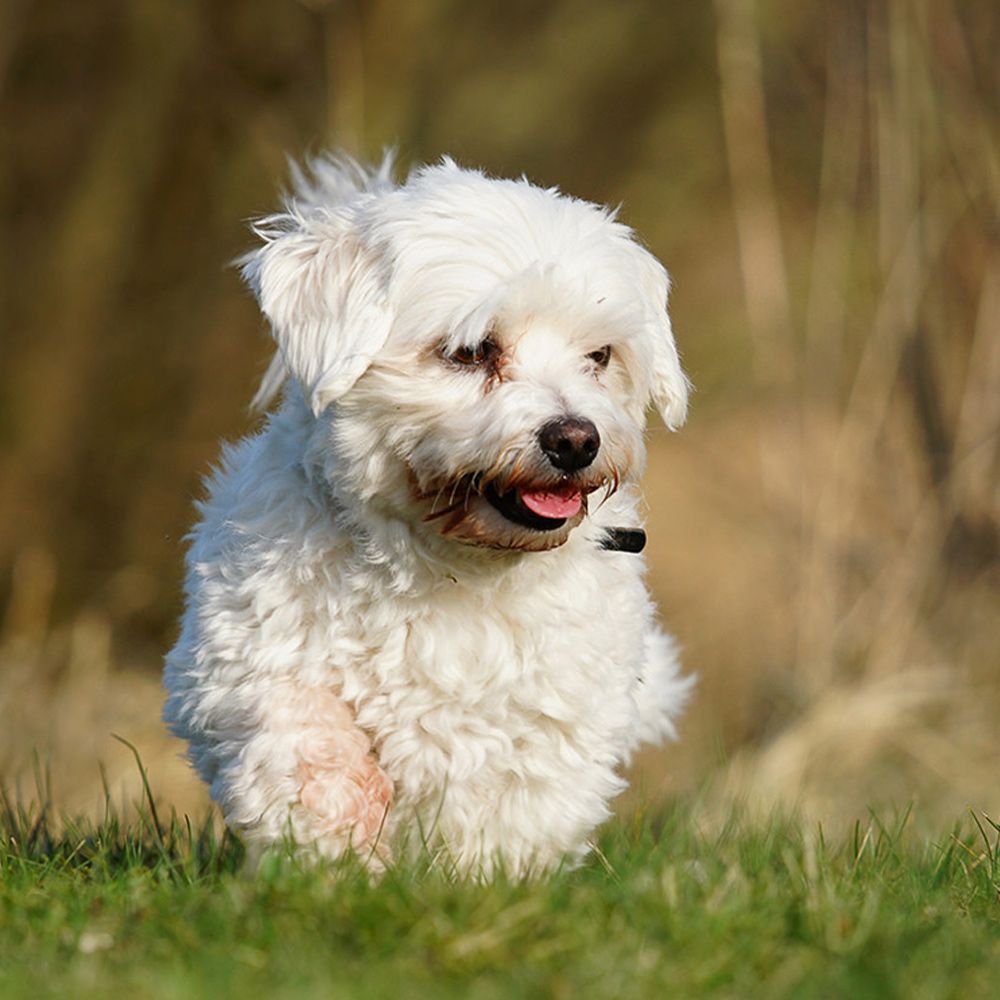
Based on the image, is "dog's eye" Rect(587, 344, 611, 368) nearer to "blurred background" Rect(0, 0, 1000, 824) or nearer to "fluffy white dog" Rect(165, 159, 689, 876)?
"fluffy white dog" Rect(165, 159, 689, 876)

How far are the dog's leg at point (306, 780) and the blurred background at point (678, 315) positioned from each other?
3284 millimetres

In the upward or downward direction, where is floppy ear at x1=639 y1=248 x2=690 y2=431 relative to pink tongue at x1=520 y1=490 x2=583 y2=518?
upward

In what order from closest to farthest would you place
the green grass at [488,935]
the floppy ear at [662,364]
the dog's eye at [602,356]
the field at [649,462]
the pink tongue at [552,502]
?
the green grass at [488,935], the field at [649,462], the pink tongue at [552,502], the dog's eye at [602,356], the floppy ear at [662,364]

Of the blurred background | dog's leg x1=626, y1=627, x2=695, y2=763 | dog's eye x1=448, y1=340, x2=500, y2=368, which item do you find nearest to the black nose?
dog's eye x1=448, y1=340, x2=500, y2=368

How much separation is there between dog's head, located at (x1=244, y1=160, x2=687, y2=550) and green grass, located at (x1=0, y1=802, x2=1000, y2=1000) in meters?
0.86

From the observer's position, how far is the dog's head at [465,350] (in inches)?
164

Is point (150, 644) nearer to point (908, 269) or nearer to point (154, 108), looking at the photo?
point (154, 108)

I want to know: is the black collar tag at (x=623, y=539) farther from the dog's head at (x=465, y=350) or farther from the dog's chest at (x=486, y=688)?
the dog's head at (x=465, y=350)

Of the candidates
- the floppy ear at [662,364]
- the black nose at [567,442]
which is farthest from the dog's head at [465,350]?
the floppy ear at [662,364]

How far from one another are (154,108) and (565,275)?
6.43m

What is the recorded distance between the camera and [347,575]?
434cm

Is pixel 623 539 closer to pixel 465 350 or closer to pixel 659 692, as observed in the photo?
pixel 465 350

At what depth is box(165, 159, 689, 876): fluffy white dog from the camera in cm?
417

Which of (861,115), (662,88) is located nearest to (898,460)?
(861,115)
